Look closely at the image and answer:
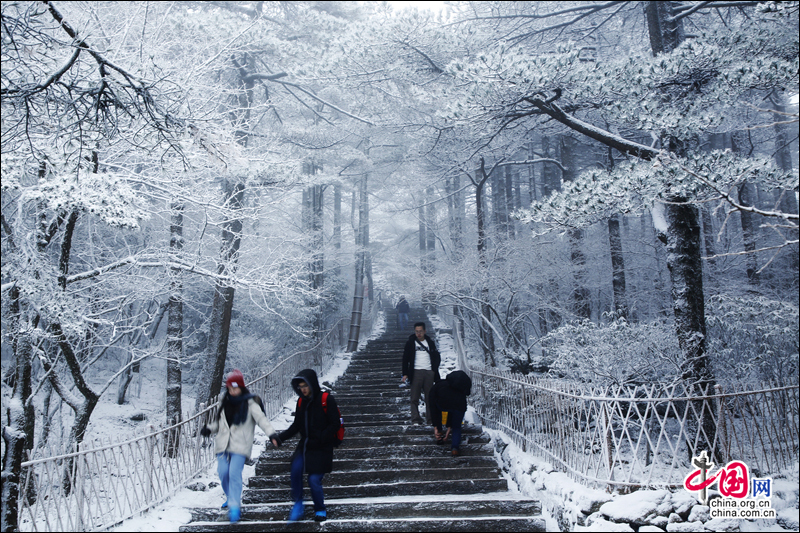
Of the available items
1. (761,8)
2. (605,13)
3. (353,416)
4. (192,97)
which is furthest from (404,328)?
(761,8)

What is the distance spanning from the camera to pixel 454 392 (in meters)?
6.03

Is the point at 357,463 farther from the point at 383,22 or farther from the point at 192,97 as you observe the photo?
the point at 383,22

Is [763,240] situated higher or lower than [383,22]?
lower

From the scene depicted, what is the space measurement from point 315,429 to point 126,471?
2168 millimetres

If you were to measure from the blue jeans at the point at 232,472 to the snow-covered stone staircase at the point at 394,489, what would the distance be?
0.26m

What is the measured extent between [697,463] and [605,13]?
921 cm

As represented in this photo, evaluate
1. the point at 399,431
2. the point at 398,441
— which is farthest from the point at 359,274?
the point at 398,441

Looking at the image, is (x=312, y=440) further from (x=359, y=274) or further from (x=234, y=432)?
(x=359, y=274)

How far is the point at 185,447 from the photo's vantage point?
5.95 meters

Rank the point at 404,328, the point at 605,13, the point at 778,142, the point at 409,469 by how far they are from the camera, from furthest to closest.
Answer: the point at 404,328 < the point at 778,142 < the point at 605,13 < the point at 409,469

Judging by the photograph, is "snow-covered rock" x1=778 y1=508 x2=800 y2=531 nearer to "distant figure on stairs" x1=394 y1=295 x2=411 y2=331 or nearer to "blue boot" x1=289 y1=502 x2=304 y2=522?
"blue boot" x1=289 y1=502 x2=304 y2=522

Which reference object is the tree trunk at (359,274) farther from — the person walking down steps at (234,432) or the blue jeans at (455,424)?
the person walking down steps at (234,432)

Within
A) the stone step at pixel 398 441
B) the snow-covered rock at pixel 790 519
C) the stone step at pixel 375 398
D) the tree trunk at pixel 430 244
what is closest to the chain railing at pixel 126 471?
the stone step at pixel 375 398

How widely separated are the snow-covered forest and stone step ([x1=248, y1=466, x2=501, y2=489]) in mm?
2511
